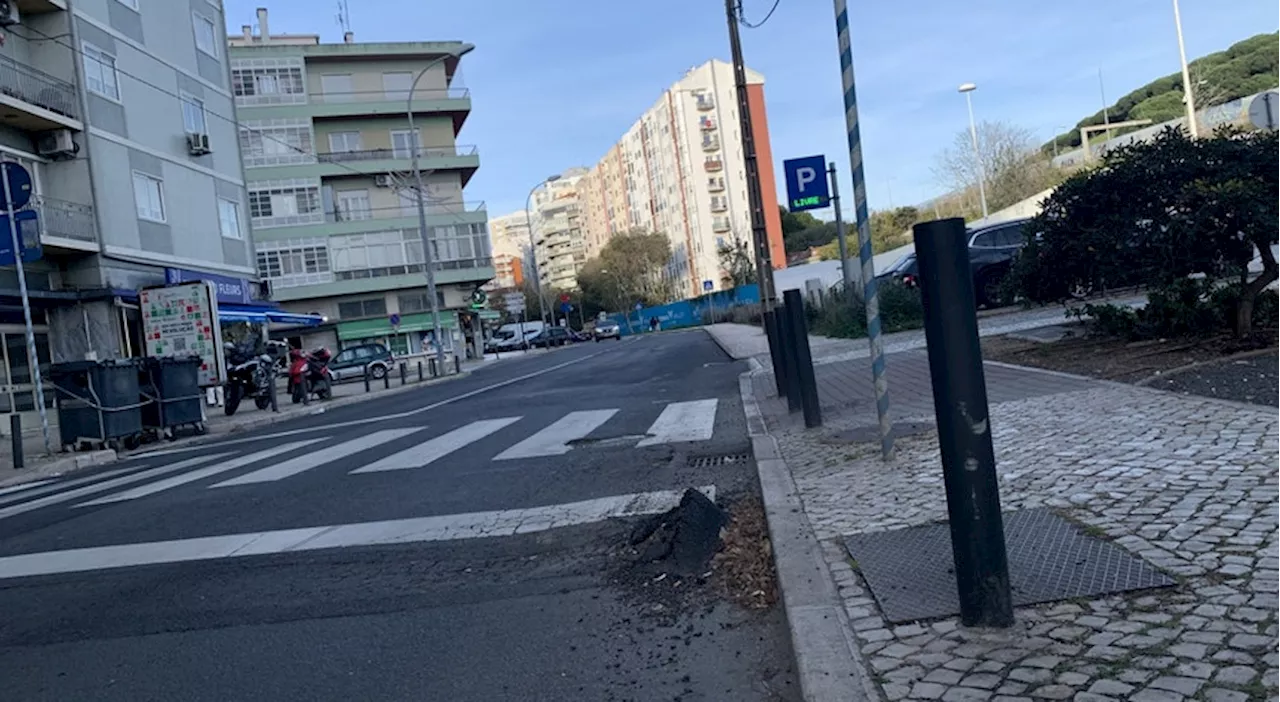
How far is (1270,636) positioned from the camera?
3010 mm

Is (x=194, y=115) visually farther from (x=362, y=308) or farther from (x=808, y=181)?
(x=362, y=308)

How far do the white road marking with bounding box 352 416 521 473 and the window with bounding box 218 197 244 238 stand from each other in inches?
762

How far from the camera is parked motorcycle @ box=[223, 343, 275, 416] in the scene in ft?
69.3

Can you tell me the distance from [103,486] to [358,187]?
43.3m

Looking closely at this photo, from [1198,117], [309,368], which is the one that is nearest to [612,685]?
[309,368]

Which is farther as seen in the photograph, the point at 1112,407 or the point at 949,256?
the point at 1112,407

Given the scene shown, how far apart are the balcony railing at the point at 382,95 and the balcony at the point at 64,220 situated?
103ft

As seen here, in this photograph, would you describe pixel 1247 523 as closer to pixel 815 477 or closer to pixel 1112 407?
pixel 815 477

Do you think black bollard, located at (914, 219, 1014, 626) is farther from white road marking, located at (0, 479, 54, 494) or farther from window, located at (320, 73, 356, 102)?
window, located at (320, 73, 356, 102)

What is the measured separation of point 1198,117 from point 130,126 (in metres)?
39.5

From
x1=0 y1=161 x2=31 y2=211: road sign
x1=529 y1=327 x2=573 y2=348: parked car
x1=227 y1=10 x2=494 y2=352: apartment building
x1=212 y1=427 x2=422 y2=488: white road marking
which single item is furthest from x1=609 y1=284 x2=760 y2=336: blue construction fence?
x1=212 y1=427 x2=422 y2=488: white road marking

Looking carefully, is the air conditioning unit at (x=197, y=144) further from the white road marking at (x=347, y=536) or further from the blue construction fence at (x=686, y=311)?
the blue construction fence at (x=686, y=311)

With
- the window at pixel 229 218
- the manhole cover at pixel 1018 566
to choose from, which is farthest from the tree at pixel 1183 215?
the window at pixel 229 218

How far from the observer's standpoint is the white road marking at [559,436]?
919 cm
